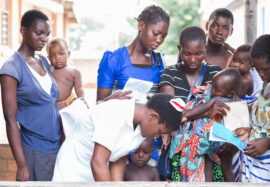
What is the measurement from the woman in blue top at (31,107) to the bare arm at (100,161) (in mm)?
749

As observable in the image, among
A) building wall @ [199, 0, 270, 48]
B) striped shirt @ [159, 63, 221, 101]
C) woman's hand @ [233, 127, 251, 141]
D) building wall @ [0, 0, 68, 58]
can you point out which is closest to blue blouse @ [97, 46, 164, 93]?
striped shirt @ [159, 63, 221, 101]

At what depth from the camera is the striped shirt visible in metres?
2.80

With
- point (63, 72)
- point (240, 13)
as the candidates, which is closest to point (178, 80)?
point (63, 72)

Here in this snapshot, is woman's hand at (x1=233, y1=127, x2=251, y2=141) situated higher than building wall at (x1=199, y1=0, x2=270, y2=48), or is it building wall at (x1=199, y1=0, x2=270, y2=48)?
building wall at (x1=199, y1=0, x2=270, y2=48)

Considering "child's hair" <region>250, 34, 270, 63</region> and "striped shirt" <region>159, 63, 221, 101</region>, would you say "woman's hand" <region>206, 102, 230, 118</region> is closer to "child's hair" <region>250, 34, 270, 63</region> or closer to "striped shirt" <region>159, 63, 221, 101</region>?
"striped shirt" <region>159, 63, 221, 101</region>

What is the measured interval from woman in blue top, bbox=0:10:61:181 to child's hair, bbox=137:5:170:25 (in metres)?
0.76

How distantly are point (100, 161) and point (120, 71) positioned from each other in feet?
3.03

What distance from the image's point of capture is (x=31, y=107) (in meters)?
2.81

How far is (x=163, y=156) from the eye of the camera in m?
2.88

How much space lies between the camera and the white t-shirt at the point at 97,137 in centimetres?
215

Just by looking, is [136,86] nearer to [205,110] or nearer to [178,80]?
[178,80]

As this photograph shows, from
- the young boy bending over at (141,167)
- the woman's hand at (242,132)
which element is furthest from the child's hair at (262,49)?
the young boy bending over at (141,167)

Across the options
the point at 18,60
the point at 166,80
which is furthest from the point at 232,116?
the point at 18,60

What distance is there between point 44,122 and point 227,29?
70.4 inches
